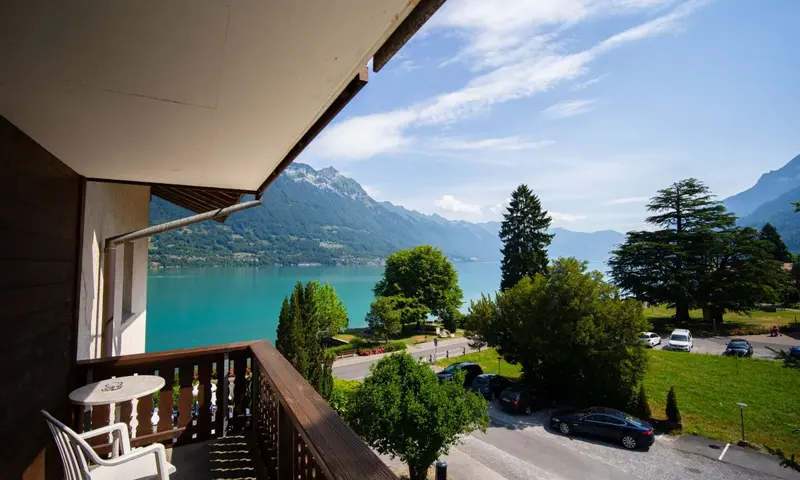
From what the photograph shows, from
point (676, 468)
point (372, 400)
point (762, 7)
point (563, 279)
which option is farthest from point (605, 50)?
point (676, 468)

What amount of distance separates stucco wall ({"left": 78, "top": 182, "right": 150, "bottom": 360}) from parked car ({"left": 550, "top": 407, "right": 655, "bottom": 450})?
11486 millimetres

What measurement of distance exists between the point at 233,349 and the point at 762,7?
35.3 ft

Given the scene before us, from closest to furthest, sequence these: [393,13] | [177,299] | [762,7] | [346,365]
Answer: [393,13] < [762,7] < [346,365] < [177,299]

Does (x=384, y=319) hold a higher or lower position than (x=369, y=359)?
higher

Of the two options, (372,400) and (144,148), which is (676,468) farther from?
(144,148)

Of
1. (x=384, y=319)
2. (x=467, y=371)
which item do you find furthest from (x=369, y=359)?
(x=467, y=371)

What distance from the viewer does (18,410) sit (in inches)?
69.4

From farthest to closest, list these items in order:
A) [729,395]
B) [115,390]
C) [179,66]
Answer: [729,395] < [115,390] < [179,66]

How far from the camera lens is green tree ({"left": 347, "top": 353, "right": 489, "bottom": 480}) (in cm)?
863

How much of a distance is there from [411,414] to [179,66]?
8.71 meters

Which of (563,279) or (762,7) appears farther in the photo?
(563,279)

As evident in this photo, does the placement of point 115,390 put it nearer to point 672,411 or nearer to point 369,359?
point 672,411

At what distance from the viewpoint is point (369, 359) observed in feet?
69.4

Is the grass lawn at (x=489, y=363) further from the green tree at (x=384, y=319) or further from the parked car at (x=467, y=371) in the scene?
the green tree at (x=384, y=319)
